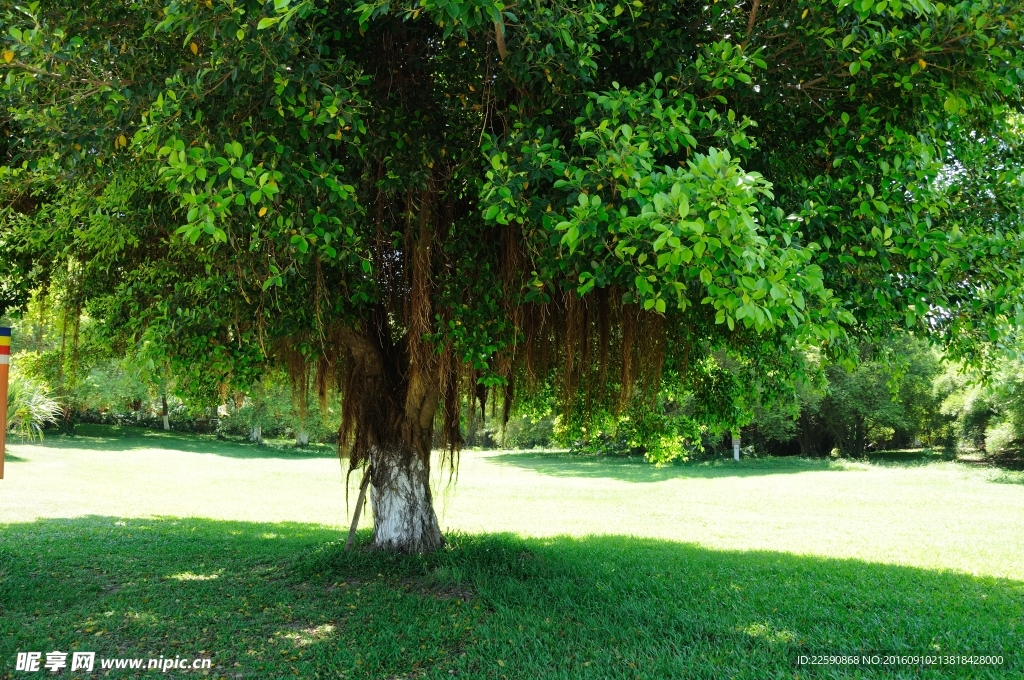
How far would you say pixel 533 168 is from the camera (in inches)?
149

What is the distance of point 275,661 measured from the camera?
525 cm

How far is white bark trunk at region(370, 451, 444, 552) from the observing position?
305 inches

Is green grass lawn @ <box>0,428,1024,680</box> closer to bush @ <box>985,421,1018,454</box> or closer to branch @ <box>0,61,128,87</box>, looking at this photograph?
branch @ <box>0,61,128,87</box>

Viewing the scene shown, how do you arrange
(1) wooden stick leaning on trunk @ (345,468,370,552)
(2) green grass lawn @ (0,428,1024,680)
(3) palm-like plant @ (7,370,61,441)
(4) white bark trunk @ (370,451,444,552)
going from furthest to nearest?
(3) palm-like plant @ (7,370,61,441)
(1) wooden stick leaning on trunk @ (345,468,370,552)
(4) white bark trunk @ (370,451,444,552)
(2) green grass lawn @ (0,428,1024,680)

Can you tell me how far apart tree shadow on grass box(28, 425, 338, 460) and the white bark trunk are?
2435 cm

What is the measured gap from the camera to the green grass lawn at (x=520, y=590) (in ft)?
17.8

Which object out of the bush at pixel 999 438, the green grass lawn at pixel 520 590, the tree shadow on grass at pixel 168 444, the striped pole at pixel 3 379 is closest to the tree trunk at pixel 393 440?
the green grass lawn at pixel 520 590

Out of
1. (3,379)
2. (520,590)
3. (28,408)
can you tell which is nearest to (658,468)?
(28,408)

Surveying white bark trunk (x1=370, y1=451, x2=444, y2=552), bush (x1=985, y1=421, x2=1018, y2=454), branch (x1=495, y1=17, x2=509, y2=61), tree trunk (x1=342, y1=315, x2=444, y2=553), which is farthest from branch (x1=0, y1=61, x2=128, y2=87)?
bush (x1=985, y1=421, x2=1018, y2=454)

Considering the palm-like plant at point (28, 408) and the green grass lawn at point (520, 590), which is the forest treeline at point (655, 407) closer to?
the palm-like plant at point (28, 408)

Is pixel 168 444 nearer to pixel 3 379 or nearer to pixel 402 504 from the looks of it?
pixel 402 504

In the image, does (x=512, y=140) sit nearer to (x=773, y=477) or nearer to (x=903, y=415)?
(x=773, y=477)

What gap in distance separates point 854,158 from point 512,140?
2145 mm

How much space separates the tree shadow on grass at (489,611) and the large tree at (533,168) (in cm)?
206
